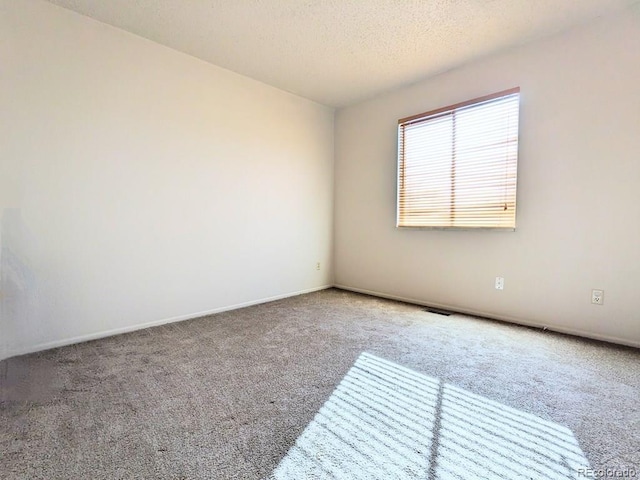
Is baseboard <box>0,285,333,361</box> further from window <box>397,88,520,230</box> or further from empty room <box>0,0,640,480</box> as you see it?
window <box>397,88,520,230</box>

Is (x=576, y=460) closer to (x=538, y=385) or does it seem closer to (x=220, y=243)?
(x=538, y=385)

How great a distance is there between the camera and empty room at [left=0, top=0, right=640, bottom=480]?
52.7 inches

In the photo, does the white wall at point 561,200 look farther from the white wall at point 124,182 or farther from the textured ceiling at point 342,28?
the white wall at point 124,182

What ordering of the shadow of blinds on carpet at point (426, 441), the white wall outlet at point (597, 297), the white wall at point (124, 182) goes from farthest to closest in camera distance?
1. the white wall outlet at point (597, 297)
2. the white wall at point (124, 182)
3. the shadow of blinds on carpet at point (426, 441)

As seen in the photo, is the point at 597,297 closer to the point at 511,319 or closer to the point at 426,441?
the point at 511,319

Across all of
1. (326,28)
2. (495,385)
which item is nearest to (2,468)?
(495,385)

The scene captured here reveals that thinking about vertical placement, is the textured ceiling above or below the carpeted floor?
above

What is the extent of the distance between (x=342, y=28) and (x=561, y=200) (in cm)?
231

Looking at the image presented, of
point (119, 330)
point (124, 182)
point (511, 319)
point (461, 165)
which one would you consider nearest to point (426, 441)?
point (511, 319)

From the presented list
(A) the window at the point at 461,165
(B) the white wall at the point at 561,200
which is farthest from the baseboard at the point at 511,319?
(A) the window at the point at 461,165

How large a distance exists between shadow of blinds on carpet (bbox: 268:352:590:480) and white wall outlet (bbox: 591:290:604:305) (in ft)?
5.18

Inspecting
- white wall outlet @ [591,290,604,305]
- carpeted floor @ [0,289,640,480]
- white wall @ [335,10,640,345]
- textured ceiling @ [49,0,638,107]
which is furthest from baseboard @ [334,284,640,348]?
textured ceiling @ [49,0,638,107]

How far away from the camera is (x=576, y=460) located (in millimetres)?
1181

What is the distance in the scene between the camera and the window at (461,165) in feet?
9.46
